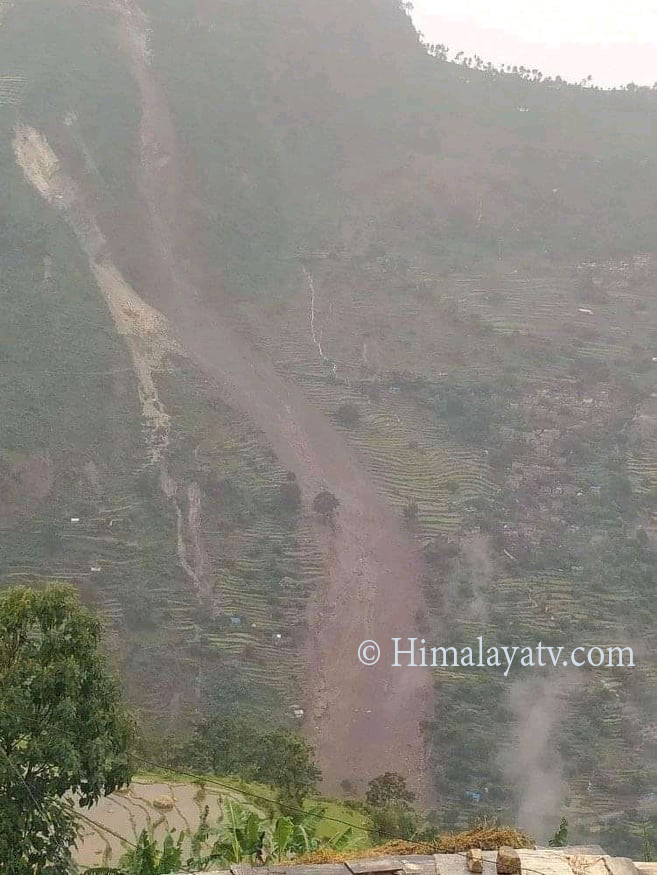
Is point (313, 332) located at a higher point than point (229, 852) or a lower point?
higher

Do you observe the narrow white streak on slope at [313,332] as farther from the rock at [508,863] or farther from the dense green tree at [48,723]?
the rock at [508,863]

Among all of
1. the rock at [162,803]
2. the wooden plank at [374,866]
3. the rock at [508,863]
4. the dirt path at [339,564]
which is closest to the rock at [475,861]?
the rock at [508,863]

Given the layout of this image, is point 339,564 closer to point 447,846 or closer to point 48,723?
point 447,846

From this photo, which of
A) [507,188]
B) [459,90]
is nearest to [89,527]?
[507,188]

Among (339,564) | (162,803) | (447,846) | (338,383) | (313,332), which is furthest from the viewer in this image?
(313,332)

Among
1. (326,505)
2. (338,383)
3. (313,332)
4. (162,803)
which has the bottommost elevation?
(162,803)

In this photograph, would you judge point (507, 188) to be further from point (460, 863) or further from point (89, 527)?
point (460, 863)

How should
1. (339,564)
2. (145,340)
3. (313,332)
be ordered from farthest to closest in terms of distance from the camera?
(313,332) < (145,340) < (339,564)

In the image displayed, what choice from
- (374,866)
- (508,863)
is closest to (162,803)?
(374,866)
